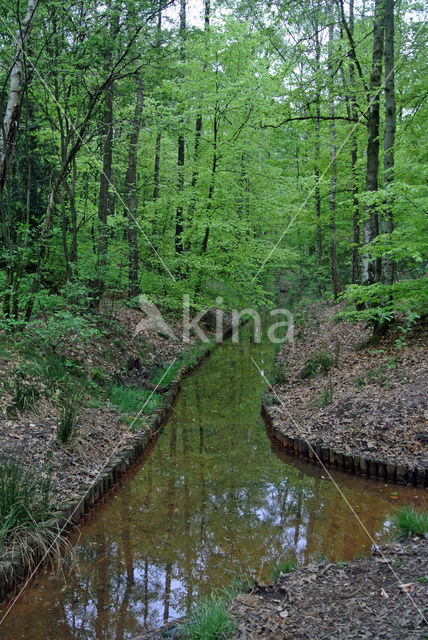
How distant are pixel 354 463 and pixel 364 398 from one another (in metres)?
1.19

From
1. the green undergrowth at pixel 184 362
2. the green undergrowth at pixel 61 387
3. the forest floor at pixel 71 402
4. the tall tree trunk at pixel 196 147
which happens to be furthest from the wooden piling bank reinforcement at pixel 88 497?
the tall tree trunk at pixel 196 147

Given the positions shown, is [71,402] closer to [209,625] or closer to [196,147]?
Result: [209,625]

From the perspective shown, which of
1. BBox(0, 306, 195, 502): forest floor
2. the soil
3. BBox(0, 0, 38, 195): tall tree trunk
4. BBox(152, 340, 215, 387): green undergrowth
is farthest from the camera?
BBox(152, 340, 215, 387): green undergrowth

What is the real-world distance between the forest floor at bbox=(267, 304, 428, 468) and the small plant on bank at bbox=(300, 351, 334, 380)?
18 mm

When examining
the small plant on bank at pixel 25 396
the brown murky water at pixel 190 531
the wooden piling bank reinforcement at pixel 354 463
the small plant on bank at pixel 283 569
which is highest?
the small plant on bank at pixel 25 396

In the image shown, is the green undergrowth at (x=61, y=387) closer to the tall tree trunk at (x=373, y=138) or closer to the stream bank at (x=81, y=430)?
the stream bank at (x=81, y=430)

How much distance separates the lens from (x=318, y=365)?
8.37 m

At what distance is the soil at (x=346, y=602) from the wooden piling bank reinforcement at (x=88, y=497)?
175 centimetres

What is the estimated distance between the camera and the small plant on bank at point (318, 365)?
812 centimetres

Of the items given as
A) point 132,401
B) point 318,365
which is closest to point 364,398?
point 318,365

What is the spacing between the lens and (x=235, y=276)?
1262 centimetres

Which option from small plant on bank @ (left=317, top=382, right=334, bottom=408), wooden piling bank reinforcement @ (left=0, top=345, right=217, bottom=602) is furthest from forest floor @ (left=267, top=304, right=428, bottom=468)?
wooden piling bank reinforcement @ (left=0, top=345, right=217, bottom=602)

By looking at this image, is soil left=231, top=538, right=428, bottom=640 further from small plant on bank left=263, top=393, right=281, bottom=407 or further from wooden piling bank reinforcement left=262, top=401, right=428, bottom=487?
small plant on bank left=263, top=393, right=281, bottom=407

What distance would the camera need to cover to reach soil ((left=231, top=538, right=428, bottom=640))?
2516 millimetres
